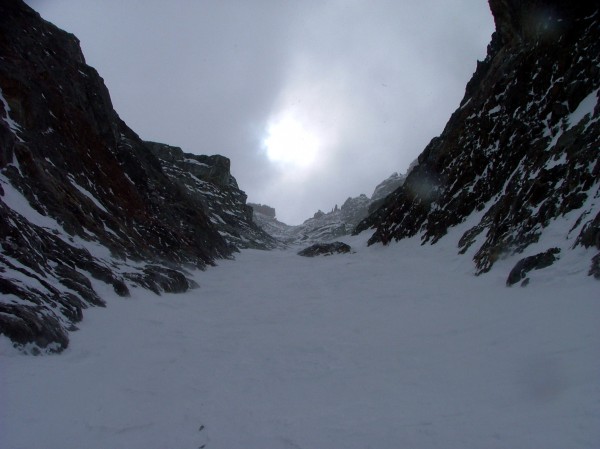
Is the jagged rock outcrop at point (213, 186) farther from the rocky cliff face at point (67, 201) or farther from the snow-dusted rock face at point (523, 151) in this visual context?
the snow-dusted rock face at point (523, 151)

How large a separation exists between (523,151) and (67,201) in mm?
22037

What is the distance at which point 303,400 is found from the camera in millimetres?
6070

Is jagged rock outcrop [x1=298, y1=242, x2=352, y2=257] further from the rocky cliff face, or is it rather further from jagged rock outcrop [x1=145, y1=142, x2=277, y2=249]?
jagged rock outcrop [x1=145, y1=142, x2=277, y2=249]

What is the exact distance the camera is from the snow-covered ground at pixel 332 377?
4641 millimetres

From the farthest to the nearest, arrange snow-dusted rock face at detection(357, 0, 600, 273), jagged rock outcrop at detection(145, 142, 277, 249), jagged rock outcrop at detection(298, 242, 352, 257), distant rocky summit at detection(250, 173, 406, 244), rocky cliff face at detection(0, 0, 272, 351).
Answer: distant rocky summit at detection(250, 173, 406, 244) → jagged rock outcrop at detection(145, 142, 277, 249) → jagged rock outcrop at detection(298, 242, 352, 257) → snow-dusted rock face at detection(357, 0, 600, 273) → rocky cliff face at detection(0, 0, 272, 351)

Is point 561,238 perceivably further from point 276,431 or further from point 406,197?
point 406,197

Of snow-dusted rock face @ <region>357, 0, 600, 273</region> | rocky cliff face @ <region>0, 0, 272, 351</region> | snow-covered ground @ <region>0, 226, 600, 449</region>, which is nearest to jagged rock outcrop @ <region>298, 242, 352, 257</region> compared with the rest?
snow-dusted rock face @ <region>357, 0, 600, 273</region>

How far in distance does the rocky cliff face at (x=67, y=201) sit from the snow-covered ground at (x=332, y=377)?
0.88 m

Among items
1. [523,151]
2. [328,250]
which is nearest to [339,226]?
[328,250]

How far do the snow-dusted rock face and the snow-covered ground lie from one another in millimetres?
3368

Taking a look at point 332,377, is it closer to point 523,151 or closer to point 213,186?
point 523,151

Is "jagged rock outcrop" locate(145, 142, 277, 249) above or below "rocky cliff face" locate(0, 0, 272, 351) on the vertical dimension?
above

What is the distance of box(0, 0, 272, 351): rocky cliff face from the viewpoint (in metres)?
8.63

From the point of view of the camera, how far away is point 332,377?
7004 mm
